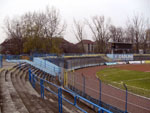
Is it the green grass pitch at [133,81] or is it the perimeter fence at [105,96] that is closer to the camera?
the perimeter fence at [105,96]

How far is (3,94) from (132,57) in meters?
51.5

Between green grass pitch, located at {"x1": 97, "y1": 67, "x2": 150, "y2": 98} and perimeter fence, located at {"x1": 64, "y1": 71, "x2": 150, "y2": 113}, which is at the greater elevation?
perimeter fence, located at {"x1": 64, "y1": 71, "x2": 150, "y2": 113}

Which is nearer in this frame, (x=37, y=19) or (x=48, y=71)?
(x=48, y=71)

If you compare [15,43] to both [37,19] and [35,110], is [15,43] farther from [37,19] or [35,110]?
[35,110]

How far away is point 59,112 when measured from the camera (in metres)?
7.01

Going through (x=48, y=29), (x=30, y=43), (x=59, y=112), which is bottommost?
(x=59, y=112)

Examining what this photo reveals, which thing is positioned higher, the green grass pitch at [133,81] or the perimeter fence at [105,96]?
the perimeter fence at [105,96]

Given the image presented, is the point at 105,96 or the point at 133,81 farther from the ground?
the point at 105,96

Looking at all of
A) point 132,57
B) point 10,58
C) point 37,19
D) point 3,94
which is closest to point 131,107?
point 3,94

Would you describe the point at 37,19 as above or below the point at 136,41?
above

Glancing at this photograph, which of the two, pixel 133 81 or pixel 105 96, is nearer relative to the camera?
pixel 105 96

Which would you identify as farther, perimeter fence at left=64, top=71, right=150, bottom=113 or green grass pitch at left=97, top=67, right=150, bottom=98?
green grass pitch at left=97, top=67, right=150, bottom=98

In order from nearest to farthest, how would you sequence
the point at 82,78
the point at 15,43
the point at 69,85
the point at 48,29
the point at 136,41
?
the point at 82,78 < the point at 69,85 < the point at 48,29 < the point at 15,43 < the point at 136,41

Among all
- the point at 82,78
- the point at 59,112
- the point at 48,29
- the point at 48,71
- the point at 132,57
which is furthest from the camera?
the point at 132,57
